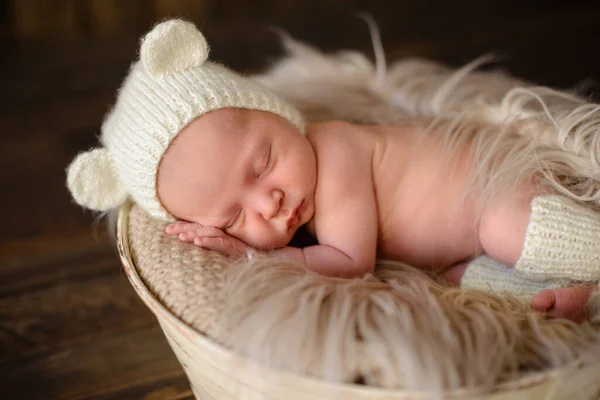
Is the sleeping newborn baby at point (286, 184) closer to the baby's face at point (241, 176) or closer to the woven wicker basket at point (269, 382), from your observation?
Result: the baby's face at point (241, 176)

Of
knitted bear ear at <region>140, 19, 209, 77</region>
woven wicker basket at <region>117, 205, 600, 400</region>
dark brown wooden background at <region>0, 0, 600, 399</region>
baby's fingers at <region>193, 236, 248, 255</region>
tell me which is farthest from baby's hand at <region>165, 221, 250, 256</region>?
dark brown wooden background at <region>0, 0, 600, 399</region>

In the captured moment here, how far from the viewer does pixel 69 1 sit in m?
2.13

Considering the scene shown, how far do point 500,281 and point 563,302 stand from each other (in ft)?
0.41

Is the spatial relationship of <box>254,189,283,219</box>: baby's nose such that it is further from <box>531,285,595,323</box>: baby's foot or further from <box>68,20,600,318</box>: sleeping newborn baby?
<box>531,285,595,323</box>: baby's foot

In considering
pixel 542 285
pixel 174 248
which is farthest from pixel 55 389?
pixel 542 285

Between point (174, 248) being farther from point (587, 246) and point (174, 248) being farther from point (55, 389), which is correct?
point (587, 246)

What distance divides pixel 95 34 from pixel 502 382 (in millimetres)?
1851

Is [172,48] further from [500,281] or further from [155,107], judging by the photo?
[500,281]

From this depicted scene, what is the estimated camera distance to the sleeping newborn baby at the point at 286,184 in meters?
0.91

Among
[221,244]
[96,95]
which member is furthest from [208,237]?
[96,95]

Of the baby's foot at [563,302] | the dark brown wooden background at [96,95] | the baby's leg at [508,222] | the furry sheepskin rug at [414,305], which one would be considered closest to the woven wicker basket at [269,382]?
the furry sheepskin rug at [414,305]

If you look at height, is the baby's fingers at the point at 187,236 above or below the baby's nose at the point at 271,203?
below

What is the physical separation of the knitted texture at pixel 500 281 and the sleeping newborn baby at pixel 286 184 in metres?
0.02

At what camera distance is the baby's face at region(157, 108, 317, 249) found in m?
0.91
